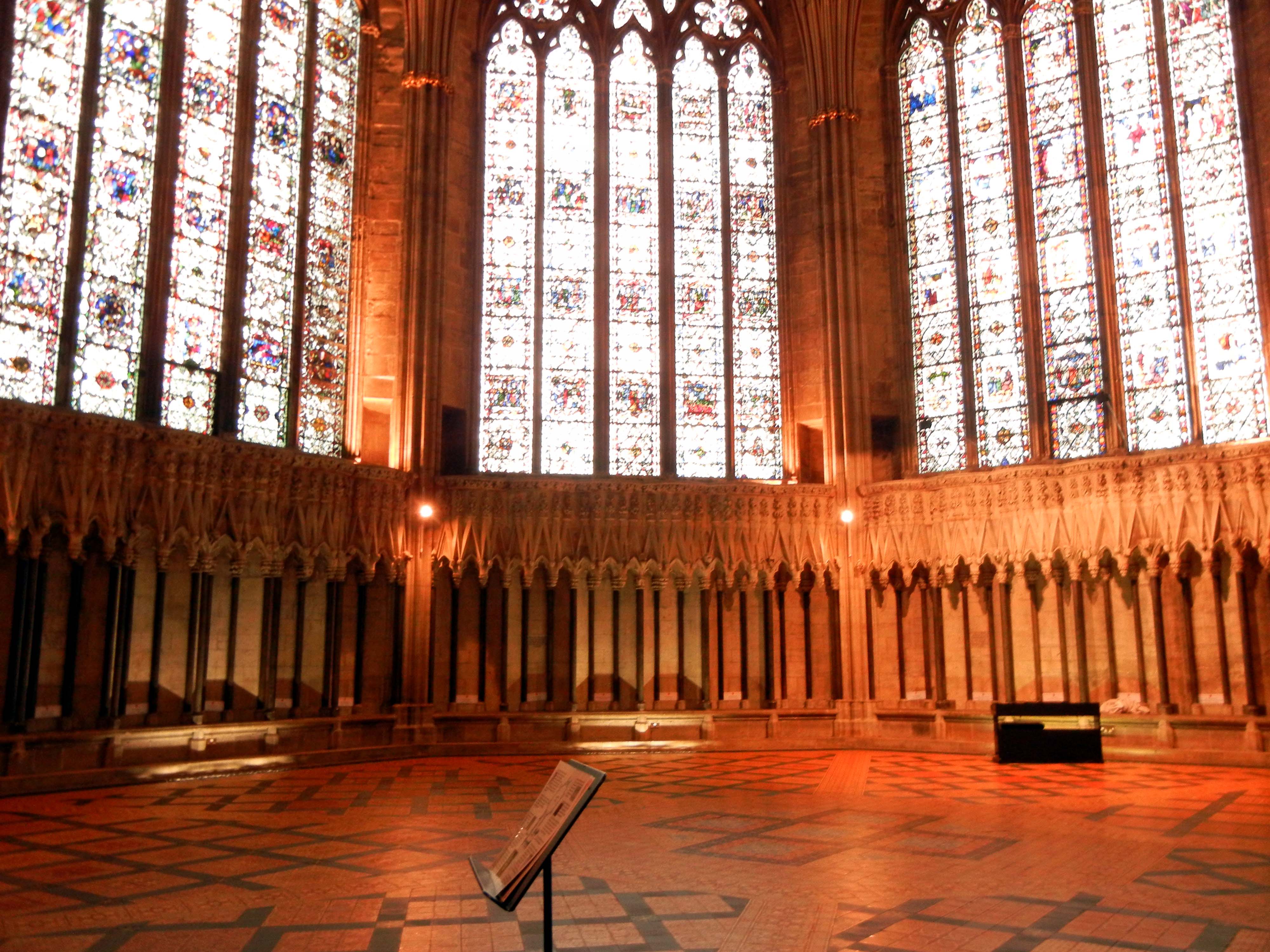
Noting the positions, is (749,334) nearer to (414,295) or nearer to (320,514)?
(414,295)

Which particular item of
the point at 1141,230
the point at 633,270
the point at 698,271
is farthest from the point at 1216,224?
the point at 633,270

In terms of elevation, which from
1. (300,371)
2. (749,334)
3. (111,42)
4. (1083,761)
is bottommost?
(1083,761)

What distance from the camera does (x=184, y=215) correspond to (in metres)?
17.2

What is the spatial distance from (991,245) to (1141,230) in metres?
2.62

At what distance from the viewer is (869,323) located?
21.4 metres

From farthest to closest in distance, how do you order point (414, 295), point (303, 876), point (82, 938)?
point (414, 295) → point (303, 876) → point (82, 938)

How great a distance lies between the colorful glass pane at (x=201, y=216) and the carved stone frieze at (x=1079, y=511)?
11454 mm

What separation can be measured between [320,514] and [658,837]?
9.49 metres

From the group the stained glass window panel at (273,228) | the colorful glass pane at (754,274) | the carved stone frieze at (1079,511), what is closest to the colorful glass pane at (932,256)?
the carved stone frieze at (1079,511)

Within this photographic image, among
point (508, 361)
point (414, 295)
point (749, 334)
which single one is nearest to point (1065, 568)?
point (749, 334)

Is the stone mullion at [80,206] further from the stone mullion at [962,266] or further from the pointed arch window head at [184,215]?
Answer: the stone mullion at [962,266]

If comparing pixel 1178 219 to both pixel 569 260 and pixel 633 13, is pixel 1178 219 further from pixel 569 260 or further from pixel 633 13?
pixel 633 13

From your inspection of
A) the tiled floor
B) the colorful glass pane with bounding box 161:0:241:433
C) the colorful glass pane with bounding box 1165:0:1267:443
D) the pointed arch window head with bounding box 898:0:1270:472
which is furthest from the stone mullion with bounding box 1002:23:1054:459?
the colorful glass pane with bounding box 161:0:241:433

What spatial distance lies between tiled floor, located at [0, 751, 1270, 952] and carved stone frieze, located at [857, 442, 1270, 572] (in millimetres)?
4622
